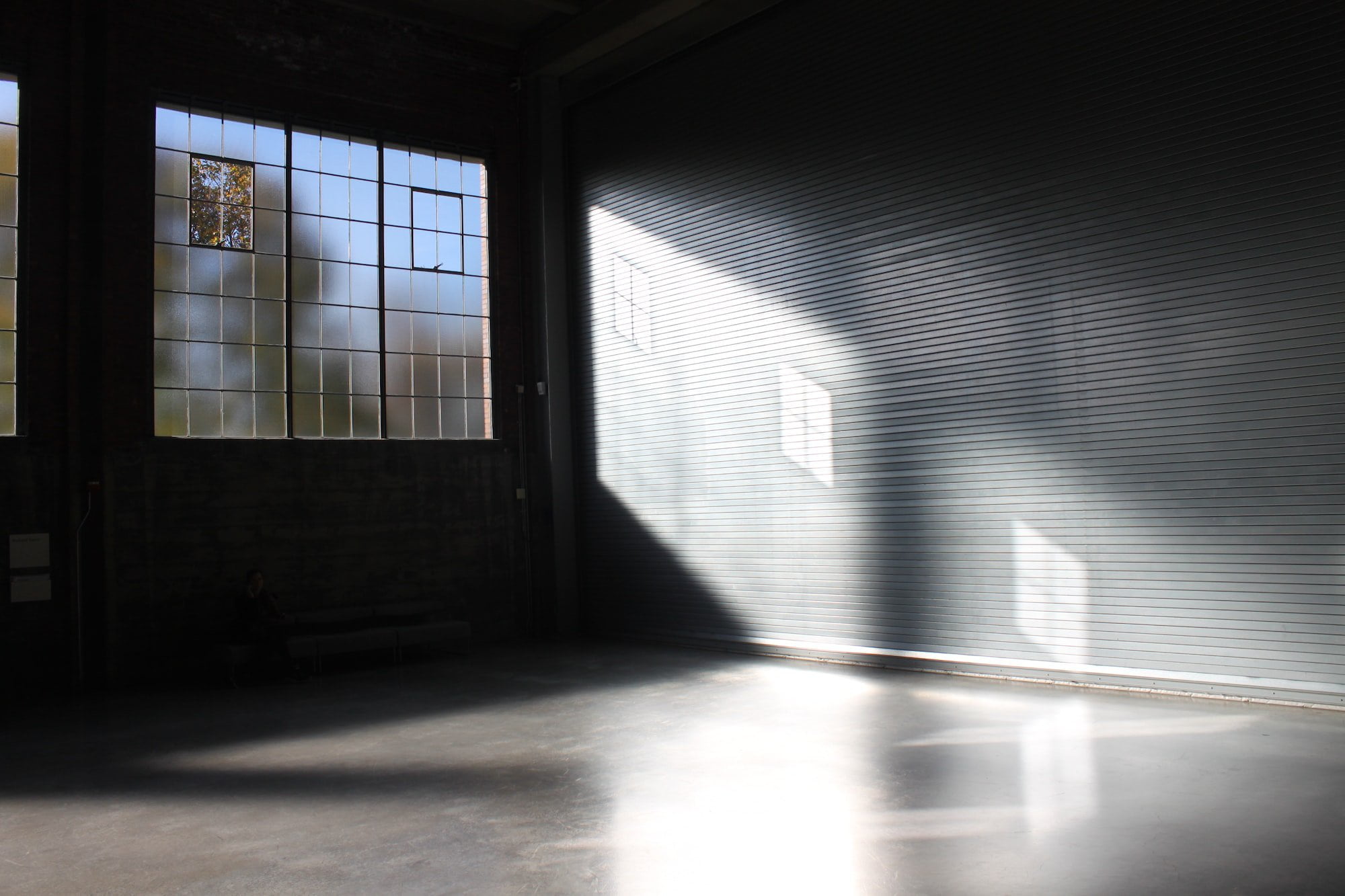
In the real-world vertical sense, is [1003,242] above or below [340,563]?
above

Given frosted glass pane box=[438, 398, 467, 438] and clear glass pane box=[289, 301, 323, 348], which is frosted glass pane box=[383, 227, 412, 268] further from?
frosted glass pane box=[438, 398, 467, 438]

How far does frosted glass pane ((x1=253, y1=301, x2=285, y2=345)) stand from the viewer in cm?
1110

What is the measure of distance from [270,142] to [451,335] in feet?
9.29

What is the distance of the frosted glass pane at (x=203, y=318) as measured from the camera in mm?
10688

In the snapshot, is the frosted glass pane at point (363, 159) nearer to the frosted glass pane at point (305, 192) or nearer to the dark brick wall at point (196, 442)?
the dark brick wall at point (196, 442)

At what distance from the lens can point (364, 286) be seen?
1189cm

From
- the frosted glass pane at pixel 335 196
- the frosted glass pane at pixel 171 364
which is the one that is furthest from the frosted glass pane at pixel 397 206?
the frosted glass pane at pixel 171 364

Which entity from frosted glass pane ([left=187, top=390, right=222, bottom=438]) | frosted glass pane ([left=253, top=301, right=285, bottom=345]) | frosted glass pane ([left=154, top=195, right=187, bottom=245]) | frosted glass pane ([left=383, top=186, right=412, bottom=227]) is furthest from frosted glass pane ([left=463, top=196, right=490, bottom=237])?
frosted glass pane ([left=187, top=390, right=222, bottom=438])

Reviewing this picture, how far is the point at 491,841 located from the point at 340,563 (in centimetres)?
718

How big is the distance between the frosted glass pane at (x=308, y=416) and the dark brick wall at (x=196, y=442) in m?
0.15

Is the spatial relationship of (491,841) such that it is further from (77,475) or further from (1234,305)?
(77,475)

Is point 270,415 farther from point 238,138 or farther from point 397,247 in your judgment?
point 238,138

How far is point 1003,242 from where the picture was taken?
8.85 m

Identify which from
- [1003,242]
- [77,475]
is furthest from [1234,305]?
[77,475]
